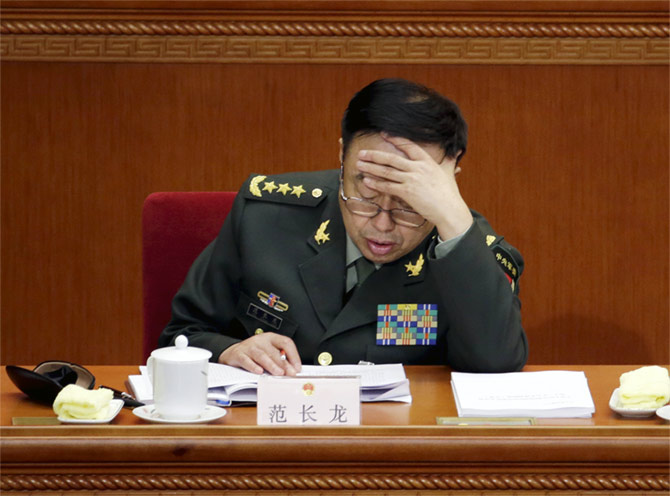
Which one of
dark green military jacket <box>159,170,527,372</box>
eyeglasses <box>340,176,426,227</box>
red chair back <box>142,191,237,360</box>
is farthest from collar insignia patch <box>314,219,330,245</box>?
red chair back <box>142,191,237,360</box>

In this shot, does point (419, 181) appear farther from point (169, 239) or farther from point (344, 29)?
point (344, 29)

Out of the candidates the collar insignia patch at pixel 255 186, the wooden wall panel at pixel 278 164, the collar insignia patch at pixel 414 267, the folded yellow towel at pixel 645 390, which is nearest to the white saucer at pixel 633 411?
the folded yellow towel at pixel 645 390

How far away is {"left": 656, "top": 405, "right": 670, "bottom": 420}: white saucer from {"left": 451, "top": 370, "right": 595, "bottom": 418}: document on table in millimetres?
92

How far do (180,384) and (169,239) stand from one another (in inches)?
30.1

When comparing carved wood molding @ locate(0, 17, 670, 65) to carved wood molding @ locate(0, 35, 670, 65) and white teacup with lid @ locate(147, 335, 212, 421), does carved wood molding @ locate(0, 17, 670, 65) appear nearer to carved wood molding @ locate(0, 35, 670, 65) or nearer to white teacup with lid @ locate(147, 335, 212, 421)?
carved wood molding @ locate(0, 35, 670, 65)

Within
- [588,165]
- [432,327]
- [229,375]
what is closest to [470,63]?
[588,165]

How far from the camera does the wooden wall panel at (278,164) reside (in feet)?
10.5

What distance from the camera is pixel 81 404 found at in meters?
1.42

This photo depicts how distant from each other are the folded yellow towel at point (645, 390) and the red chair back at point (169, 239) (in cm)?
96

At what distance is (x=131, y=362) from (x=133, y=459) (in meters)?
1.98

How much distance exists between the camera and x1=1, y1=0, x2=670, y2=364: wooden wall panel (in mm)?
3195

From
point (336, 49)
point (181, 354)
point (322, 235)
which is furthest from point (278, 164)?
point (181, 354)

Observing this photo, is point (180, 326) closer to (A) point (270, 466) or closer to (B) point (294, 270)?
(B) point (294, 270)

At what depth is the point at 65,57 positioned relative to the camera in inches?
125
